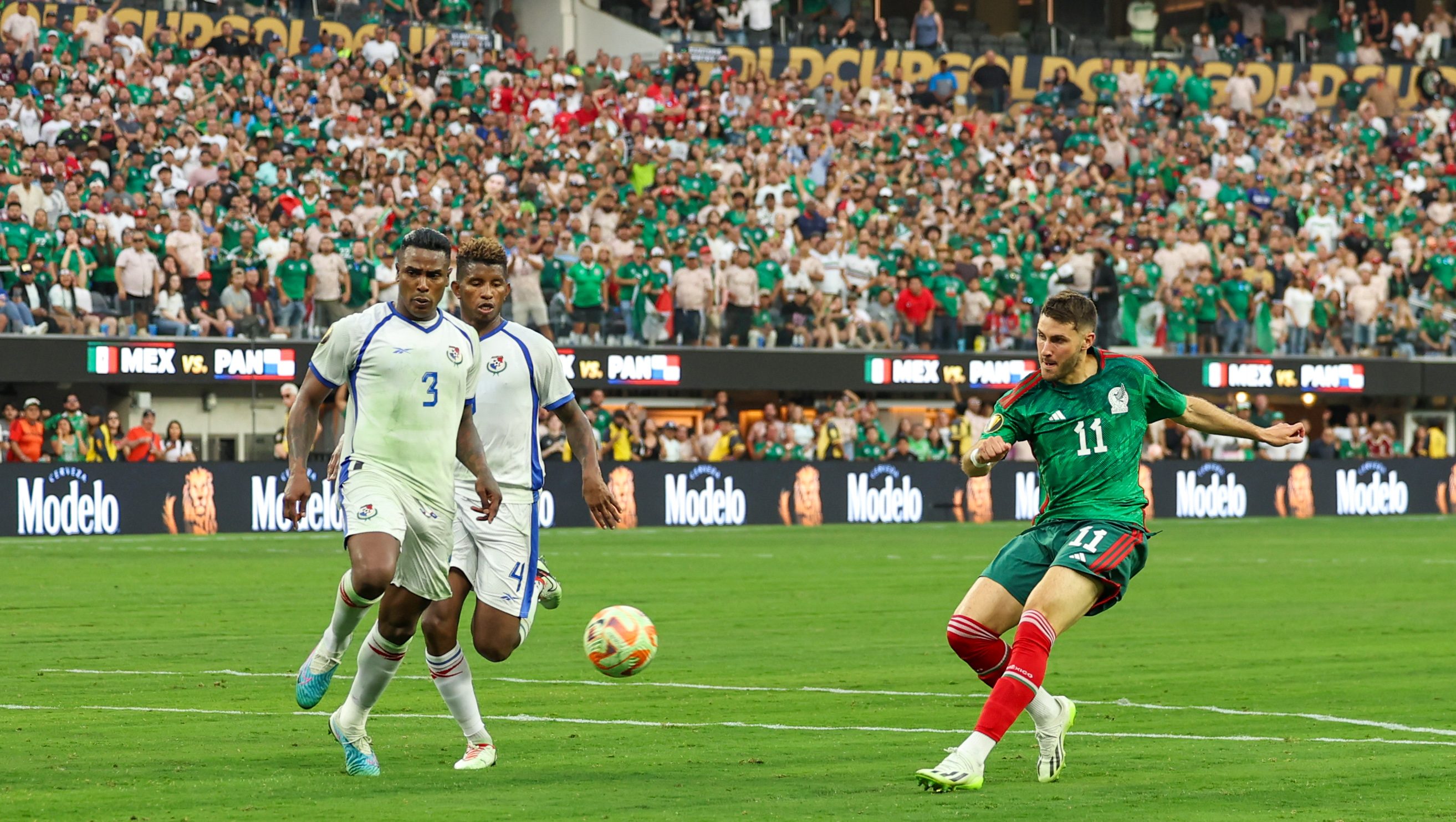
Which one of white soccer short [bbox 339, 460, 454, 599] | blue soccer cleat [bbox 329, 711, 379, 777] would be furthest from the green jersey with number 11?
blue soccer cleat [bbox 329, 711, 379, 777]

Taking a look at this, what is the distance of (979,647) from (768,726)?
214 centimetres

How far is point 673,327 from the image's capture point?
1275 inches

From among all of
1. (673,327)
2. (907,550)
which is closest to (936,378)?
(673,327)

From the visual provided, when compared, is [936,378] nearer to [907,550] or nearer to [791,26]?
[907,550]

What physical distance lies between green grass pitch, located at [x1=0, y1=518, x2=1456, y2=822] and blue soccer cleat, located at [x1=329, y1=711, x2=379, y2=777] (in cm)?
8

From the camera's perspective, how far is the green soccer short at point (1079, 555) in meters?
8.57

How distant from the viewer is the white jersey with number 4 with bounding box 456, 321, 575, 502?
939 cm

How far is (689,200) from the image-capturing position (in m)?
34.7

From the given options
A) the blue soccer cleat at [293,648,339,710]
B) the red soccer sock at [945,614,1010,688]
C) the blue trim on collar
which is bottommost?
the blue soccer cleat at [293,648,339,710]

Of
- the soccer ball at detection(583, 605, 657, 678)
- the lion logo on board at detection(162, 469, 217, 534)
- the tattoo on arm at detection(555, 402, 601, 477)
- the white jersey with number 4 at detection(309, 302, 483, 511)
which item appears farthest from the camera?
the lion logo on board at detection(162, 469, 217, 534)

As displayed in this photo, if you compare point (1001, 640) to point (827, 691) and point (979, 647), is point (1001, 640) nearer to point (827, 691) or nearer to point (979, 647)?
point (979, 647)

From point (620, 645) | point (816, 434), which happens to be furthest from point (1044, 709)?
point (816, 434)

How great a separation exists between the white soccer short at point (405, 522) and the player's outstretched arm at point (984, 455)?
7.53 ft

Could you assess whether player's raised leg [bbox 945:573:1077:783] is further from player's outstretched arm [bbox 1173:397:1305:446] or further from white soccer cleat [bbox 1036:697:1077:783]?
player's outstretched arm [bbox 1173:397:1305:446]
